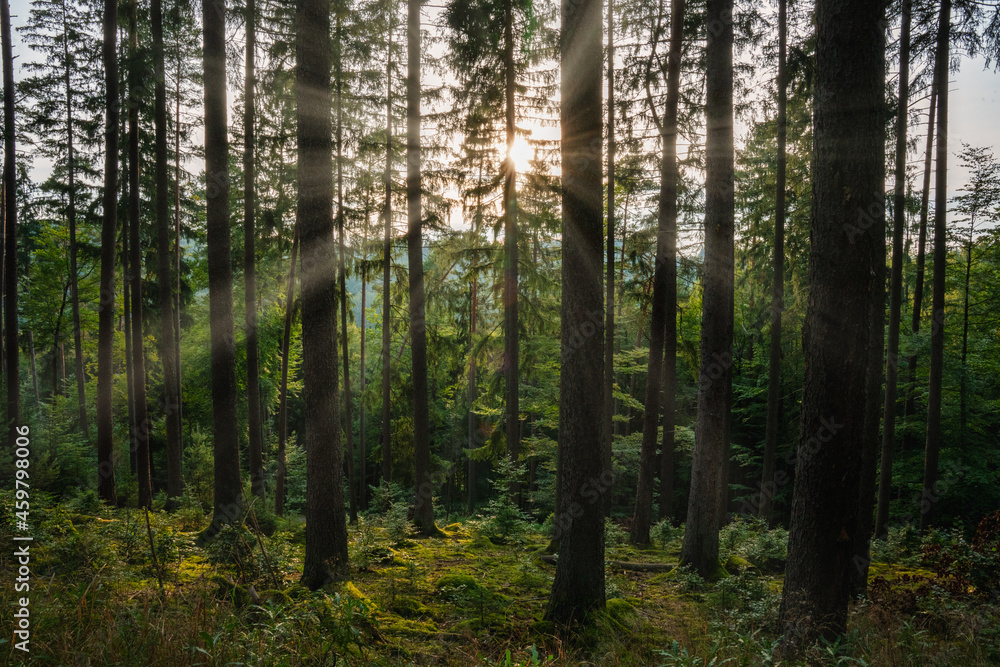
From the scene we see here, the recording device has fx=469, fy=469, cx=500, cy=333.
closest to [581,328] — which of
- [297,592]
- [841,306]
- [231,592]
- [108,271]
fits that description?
[841,306]

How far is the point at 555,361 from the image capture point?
16516 millimetres

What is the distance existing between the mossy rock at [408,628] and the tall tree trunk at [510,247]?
6.18 meters

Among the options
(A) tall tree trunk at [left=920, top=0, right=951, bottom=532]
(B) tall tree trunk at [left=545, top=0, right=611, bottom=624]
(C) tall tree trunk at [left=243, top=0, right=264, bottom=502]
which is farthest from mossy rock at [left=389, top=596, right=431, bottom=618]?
(A) tall tree trunk at [left=920, top=0, right=951, bottom=532]

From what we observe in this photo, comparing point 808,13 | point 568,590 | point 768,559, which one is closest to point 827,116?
point 568,590

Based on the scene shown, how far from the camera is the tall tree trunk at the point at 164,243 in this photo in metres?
9.78

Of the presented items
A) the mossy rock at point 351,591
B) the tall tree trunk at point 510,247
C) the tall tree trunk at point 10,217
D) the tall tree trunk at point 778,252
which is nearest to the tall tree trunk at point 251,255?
the tall tree trunk at point 510,247

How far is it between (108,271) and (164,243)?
6.46 feet

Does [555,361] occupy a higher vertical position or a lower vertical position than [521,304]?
lower

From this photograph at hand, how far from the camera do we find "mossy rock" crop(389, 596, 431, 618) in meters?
5.64

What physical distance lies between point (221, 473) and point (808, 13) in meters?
16.2

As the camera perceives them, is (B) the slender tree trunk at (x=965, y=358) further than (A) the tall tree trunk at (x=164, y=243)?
Yes

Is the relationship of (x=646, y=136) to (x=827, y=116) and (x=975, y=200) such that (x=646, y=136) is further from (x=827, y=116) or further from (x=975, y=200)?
(x=975, y=200)

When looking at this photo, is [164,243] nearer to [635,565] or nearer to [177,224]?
[177,224]

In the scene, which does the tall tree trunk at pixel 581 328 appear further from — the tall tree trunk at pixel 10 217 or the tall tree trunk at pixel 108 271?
the tall tree trunk at pixel 10 217
